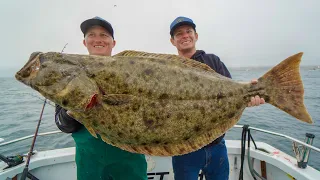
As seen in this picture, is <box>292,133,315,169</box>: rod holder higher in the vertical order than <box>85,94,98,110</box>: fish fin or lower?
lower

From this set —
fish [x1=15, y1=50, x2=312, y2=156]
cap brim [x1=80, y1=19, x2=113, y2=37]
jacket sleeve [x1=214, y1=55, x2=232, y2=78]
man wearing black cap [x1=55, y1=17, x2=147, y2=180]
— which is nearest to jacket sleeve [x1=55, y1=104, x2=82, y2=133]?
man wearing black cap [x1=55, y1=17, x2=147, y2=180]

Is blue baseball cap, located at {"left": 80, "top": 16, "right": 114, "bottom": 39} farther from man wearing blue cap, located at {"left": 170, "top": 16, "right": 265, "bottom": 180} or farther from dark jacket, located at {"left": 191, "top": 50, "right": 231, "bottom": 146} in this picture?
dark jacket, located at {"left": 191, "top": 50, "right": 231, "bottom": 146}

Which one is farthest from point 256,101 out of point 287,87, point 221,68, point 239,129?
point 239,129

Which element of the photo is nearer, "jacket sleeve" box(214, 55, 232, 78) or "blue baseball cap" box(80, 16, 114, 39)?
"blue baseball cap" box(80, 16, 114, 39)

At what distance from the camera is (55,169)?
16.3ft

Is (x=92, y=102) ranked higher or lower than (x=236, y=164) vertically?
→ higher

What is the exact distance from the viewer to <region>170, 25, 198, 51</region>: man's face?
3.88 meters

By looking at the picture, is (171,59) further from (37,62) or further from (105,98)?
(37,62)

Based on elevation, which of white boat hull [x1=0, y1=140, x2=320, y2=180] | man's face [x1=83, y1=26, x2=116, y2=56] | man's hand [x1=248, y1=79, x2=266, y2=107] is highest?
man's face [x1=83, y1=26, x2=116, y2=56]

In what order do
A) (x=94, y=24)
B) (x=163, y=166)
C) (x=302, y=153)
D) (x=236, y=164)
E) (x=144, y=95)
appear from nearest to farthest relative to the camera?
1. (x=144, y=95)
2. (x=94, y=24)
3. (x=302, y=153)
4. (x=163, y=166)
5. (x=236, y=164)

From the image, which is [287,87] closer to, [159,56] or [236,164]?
[159,56]

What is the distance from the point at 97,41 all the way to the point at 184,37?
4.99 ft

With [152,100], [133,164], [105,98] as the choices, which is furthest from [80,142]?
[152,100]

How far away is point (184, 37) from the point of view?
12.8 feet
